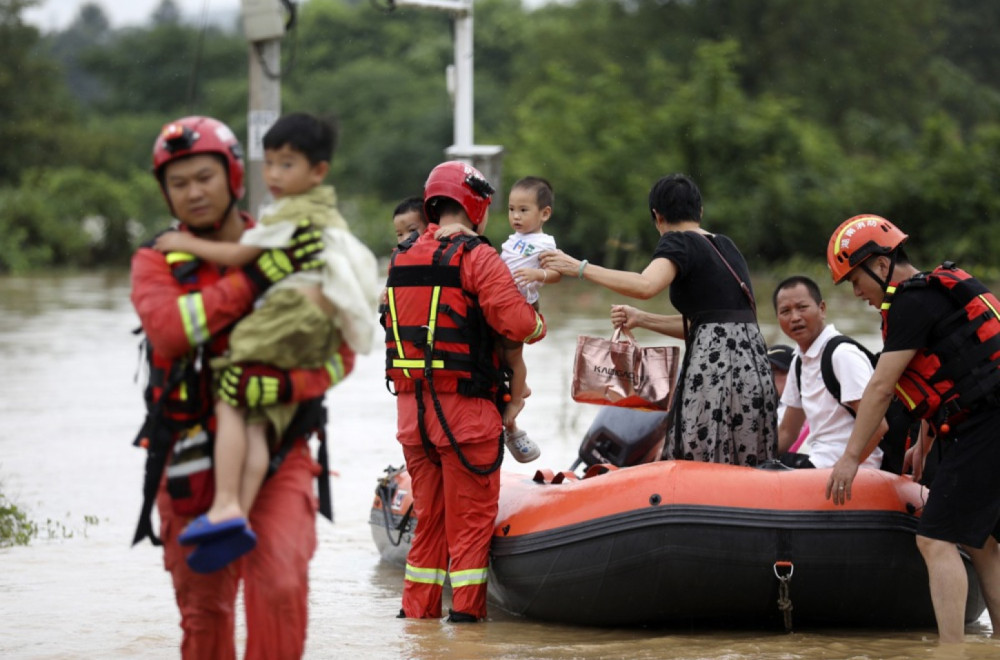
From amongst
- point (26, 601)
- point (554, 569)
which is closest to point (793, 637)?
point (554, 569)

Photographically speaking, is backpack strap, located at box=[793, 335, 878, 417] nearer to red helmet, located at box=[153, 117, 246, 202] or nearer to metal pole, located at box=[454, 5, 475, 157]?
red helmet, located at box=[153, 117, 246, 202]

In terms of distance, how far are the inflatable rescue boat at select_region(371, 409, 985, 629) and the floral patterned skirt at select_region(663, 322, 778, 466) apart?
167 millimetres

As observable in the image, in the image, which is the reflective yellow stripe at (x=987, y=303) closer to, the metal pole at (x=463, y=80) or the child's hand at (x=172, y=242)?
the child's hand at (x=172, y=242)

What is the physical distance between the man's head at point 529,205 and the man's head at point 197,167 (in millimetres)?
2419

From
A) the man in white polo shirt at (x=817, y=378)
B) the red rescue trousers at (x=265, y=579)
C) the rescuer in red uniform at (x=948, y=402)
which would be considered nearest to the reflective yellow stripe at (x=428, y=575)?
the man in white polo shirt at (x=817, y=378)

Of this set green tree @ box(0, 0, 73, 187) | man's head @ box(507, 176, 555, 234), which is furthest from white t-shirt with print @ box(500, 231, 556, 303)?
green tree @ box(0, 0, 73, 187)

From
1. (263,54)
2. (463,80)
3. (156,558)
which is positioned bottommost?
(156,558)

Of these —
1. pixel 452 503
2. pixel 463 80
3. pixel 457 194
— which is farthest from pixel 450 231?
pixel 463 80

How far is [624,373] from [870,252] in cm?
133

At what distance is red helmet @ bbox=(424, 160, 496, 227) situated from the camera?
682 cm

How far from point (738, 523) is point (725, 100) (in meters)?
30.8

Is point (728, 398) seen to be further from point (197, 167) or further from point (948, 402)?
point (197, 167)

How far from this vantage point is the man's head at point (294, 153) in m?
4.67

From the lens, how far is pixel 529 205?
6945mm
